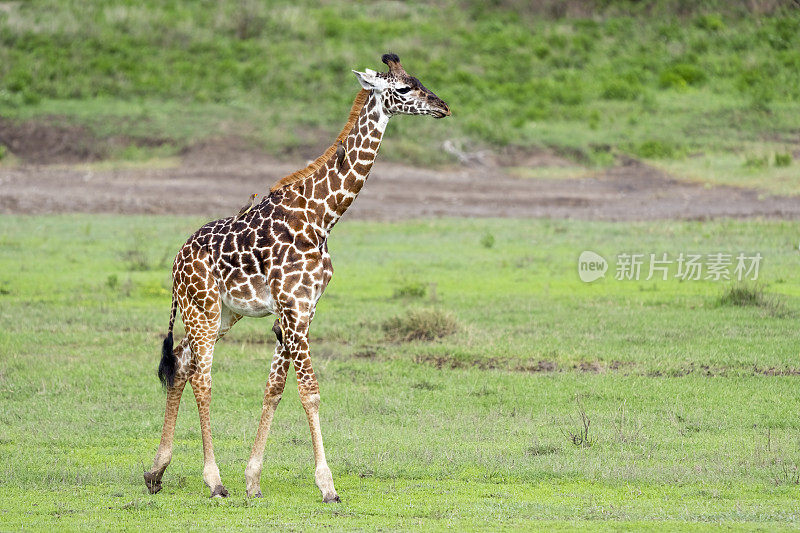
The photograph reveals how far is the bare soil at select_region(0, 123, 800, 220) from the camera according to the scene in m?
28.0

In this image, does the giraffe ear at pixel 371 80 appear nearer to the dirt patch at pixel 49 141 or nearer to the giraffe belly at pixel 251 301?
the giraffe belly at pixel 251 301

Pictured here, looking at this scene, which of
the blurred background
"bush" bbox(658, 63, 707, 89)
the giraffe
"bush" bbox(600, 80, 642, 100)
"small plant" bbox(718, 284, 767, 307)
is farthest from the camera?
"bush" bbox(658, 63, 707, 89)

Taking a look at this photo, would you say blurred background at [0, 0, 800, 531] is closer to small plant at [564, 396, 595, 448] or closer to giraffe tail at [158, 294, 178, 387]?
small plant at [564, 396, 595, 448]

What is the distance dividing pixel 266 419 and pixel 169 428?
80 cm

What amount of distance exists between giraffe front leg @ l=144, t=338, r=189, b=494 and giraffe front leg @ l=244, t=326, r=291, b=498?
2.09 feet

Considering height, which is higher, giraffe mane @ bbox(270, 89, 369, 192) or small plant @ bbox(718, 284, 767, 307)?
giraffe mane @ bbox(270, 89, 369, 192)

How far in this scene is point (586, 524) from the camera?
779cm

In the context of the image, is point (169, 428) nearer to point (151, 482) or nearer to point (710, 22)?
point (151, 482)

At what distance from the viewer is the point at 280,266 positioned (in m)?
8.63

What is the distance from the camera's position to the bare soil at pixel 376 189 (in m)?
28.0

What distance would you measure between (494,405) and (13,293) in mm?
9822

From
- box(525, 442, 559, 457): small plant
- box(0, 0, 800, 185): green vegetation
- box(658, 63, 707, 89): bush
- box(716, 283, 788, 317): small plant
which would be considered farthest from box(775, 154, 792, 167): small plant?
box(525, 442, 559, 457): small plant

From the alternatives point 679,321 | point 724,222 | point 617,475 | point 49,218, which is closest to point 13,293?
point 49,218

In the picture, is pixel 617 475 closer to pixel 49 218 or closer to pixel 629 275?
pixel 629 275
